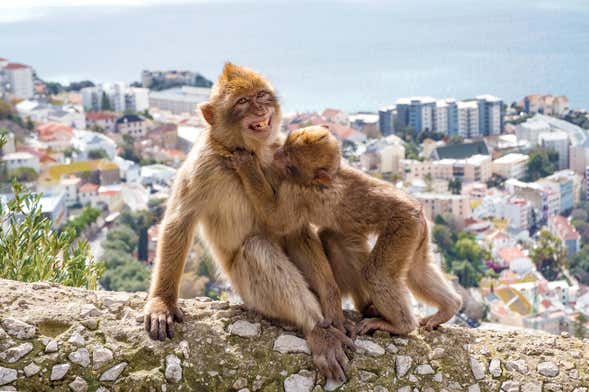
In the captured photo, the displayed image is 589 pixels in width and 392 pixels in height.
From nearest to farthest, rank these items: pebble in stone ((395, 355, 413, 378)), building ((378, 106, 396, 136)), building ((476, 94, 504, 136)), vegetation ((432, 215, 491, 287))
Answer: pebble in stone ((395, 355, 413, 378)) → vegetation ((432, 215, 491, 287)) → building ((476, 94, 504, 136)) → building ((378, 106, 396, 136))

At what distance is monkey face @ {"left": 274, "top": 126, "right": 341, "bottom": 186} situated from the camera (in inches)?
155

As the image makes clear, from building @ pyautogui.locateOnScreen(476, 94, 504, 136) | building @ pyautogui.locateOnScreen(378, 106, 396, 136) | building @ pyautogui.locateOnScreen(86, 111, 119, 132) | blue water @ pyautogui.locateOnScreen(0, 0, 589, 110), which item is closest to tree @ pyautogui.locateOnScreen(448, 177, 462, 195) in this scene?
building @ pyautogui.locateOnScreen(476, 94, 504, 136)

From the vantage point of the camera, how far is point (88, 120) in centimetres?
9444

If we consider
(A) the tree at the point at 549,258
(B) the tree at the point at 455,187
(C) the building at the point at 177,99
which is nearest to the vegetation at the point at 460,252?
(A) the tree at the point at 549,258

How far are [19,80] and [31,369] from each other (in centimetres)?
10234

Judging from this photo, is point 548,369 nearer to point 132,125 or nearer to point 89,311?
point 89,311

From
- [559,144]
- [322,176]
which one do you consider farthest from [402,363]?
[559,144]

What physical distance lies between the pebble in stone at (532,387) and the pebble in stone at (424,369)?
0.40m

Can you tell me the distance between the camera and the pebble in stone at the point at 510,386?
3.75 metres

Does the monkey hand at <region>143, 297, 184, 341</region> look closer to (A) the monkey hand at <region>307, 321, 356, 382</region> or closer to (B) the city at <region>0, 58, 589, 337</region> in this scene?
(A) the monkey hand at <region>307, 321, 356, 382</region>

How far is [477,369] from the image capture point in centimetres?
381

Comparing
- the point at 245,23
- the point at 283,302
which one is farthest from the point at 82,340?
the point at 245,23

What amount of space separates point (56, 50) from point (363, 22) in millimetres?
50279

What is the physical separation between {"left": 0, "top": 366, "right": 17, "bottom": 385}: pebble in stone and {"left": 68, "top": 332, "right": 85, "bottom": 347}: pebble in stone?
0.26 meters
